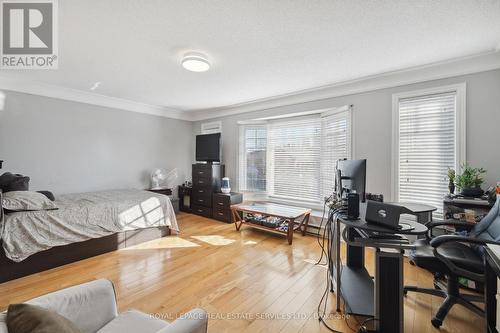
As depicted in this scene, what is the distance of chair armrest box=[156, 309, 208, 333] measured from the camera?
0.89m

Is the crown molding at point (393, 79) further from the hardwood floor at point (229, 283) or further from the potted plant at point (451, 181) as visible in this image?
the hardwood floor at point (229, 283)

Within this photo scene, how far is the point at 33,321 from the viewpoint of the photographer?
712 mm

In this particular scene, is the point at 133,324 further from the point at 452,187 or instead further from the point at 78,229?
the point at 452,187

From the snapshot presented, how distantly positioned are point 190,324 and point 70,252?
267cm

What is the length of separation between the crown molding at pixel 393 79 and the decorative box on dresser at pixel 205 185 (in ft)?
5.18

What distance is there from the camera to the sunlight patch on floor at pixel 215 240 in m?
3.37

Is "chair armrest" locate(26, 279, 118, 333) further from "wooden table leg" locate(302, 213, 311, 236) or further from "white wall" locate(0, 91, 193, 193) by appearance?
"white wall" locate(0, 91, 193, 193)

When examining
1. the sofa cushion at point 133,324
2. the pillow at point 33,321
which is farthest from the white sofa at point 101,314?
the pillow at point 33,321

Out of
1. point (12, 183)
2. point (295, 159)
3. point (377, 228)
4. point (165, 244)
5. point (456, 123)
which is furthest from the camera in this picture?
point (295, 159)

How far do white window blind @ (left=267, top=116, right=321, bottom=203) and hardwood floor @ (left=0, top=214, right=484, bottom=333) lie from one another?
111cm

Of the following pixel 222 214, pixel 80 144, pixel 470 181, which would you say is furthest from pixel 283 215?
pixel 80 144

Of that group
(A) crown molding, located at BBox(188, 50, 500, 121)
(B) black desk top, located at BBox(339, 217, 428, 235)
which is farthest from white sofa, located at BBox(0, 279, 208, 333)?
(A) crown molding, located at BBox(188, 50, 500, 121)

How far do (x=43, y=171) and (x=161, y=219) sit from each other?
2168mm

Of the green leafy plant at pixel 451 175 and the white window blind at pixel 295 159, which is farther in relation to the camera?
the white window blind at pixel 295 159
